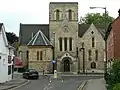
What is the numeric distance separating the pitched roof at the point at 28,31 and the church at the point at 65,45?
4.71 ft

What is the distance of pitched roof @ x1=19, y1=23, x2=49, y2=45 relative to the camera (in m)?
101

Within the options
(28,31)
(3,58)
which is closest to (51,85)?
(3,58)

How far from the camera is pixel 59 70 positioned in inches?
3716

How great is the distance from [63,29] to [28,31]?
1089 centimetres

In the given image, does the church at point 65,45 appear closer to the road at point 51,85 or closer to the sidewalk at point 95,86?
the road at point 51,85

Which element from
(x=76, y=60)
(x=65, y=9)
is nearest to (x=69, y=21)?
(x=65, y=9)

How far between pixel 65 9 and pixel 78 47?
31.0ft

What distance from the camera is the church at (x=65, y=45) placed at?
93875mm

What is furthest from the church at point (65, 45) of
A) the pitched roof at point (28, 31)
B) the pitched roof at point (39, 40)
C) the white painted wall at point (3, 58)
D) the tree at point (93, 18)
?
the white painted wall at point (3, 58)

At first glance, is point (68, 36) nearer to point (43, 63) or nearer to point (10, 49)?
point (43, 63)

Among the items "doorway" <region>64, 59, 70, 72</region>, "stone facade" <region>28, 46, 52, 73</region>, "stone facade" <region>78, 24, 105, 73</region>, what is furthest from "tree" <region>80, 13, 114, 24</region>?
"stone facade" <region>28, 46, 52, 73</region>

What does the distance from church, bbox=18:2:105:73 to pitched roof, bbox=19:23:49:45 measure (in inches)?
56.5

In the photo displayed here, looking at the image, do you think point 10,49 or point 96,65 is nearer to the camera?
point 10,49

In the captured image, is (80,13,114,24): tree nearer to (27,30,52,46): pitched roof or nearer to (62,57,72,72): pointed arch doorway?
(27,30,52,46): pitched roof
